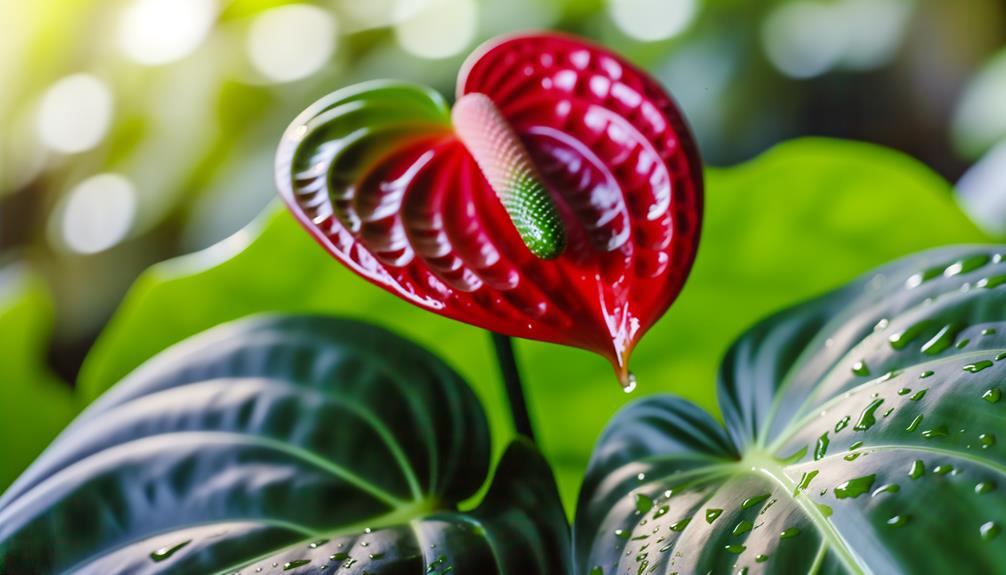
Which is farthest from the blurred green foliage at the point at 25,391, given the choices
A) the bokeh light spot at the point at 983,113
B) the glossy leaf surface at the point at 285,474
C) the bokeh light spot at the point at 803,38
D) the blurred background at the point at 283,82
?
the bokeh light spot at the point at 983,113

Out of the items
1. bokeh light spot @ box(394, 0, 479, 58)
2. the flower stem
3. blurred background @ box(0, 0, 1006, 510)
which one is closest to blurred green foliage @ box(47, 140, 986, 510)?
blurred background @ box(0, 0, 1006, 510)

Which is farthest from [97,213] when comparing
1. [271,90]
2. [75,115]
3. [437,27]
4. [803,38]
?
[803,38]

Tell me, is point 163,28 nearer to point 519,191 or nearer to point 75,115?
point 75,115

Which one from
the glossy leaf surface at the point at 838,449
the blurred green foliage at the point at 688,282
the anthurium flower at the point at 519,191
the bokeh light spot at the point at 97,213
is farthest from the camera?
the bokeh light spot at the point at 97,213

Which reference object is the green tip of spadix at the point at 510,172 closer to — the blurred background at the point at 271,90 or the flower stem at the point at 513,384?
the flower stem at the point at 513,384

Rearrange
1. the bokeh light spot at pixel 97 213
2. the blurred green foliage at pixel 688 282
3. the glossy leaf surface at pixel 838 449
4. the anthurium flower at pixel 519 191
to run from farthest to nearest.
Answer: the bokeh light spot at pixel 97 213 → the blurred green foliage at pixel 688 282 → the anthurium flower at pixel 519 191 → the glossy leaf surface at pixel 838 449

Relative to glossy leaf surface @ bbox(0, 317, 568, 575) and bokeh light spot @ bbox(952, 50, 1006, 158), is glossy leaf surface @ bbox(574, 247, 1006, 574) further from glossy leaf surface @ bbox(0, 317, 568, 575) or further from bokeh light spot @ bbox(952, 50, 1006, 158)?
bokeh light spot @ bbox(952, 50, 1006, 158)
